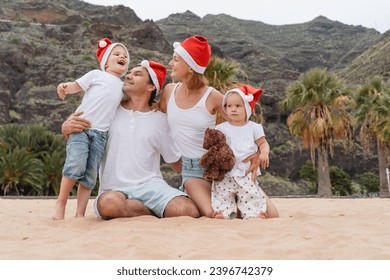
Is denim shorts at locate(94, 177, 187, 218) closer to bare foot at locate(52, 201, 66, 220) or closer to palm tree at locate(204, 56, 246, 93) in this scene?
bare foot at locate(52, 201, 66, 220)

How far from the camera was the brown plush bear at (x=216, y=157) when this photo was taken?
4.59m

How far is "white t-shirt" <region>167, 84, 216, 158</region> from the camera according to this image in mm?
4875

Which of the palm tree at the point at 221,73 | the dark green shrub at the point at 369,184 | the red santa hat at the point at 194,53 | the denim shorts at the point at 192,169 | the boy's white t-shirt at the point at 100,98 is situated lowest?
the dark green shrub at the point at 369,184

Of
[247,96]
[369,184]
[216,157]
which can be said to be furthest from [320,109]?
[216,157]

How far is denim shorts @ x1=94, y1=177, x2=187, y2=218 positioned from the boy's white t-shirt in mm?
695

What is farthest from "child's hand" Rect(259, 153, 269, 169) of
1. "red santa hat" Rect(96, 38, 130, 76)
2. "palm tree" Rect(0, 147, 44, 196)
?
"palm tree" Rect(0, 147, 44, 196)

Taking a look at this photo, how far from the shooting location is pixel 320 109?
22500 mm

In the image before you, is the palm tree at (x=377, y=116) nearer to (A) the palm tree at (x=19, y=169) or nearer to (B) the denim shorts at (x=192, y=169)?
(A) the palm tree at (x=19, y=169)

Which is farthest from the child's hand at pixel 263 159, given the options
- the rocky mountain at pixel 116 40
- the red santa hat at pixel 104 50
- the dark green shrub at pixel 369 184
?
the rocky mountain at pixel 116 40

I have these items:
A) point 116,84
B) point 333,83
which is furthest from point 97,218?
point 333,83

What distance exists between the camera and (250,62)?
85438 mm

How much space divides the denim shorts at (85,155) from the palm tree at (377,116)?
2044cm

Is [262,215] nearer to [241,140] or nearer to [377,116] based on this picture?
[241,140]
